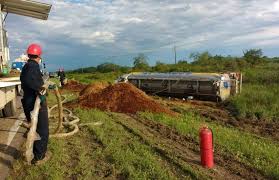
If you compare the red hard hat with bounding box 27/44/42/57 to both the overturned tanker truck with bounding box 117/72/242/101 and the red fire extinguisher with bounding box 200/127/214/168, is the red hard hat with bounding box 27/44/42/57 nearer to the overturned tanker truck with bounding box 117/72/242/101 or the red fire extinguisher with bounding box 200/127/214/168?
the red fire extinguisher with bounding box 200/127/214/168

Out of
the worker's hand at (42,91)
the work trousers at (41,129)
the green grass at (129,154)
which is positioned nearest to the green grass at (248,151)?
the green grass at (129,154)

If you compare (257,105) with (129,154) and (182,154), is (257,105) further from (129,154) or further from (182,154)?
(129,154)

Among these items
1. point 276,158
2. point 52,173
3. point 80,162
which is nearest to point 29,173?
point 52,173

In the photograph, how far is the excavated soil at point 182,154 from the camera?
22.1 ft

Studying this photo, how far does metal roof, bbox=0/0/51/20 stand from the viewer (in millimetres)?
15415

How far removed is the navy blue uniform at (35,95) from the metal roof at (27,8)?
→ 8.74 meters

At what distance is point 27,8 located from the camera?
633 inches

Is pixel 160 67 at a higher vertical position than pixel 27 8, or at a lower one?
lower

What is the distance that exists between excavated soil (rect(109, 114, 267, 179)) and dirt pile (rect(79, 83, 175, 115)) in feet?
10.8

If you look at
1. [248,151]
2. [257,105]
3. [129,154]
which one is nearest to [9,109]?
[129,154]

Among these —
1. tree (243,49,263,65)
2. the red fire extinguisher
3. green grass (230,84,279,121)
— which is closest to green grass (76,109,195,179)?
the red fire extinguisher

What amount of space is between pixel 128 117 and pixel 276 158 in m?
6.07

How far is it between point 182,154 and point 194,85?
15.0 meters

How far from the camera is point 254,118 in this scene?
52.1 ft
